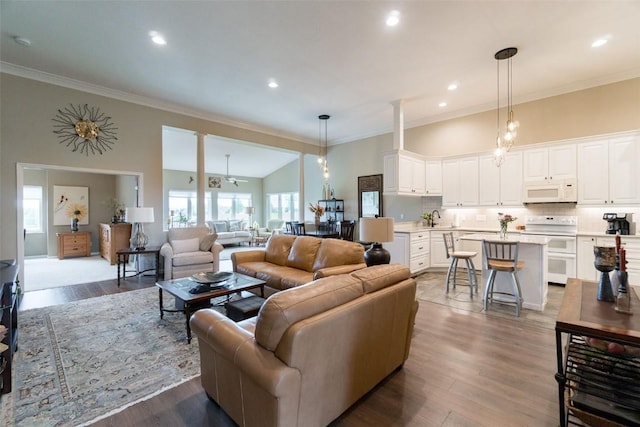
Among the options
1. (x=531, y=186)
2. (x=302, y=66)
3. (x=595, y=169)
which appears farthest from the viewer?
(x=531, y=186)

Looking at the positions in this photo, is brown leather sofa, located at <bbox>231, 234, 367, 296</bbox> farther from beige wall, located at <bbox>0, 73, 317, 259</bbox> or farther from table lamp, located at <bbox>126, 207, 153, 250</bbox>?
beige wall, located at <bbox>0, 73, 317, 259</bbox>

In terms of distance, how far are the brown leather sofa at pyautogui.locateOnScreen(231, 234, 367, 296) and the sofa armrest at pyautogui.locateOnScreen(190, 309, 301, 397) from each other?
1427 millimetres

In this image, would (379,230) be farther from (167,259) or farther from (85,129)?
(85,129)

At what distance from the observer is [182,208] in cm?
1120

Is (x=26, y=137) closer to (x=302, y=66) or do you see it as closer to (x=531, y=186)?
(x=302, y=66)

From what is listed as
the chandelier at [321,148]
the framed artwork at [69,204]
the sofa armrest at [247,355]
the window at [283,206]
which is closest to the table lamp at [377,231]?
the sofa armrest at [247,355]

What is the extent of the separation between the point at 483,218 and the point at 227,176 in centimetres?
897

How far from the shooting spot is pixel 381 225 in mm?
3176

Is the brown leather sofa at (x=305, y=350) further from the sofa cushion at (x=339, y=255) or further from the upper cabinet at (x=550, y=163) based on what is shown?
the upper cabinet at (x=550, y=163)

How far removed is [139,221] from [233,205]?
725 centimetres

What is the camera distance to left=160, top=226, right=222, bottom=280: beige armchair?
496 centimetres

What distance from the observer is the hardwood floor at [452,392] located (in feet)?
5.84

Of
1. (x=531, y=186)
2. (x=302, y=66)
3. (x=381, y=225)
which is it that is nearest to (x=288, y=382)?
(x=381, y=225)

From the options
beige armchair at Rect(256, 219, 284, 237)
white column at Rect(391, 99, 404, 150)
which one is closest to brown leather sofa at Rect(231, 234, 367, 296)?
white column at Rect(391, 99, 404, 150)
